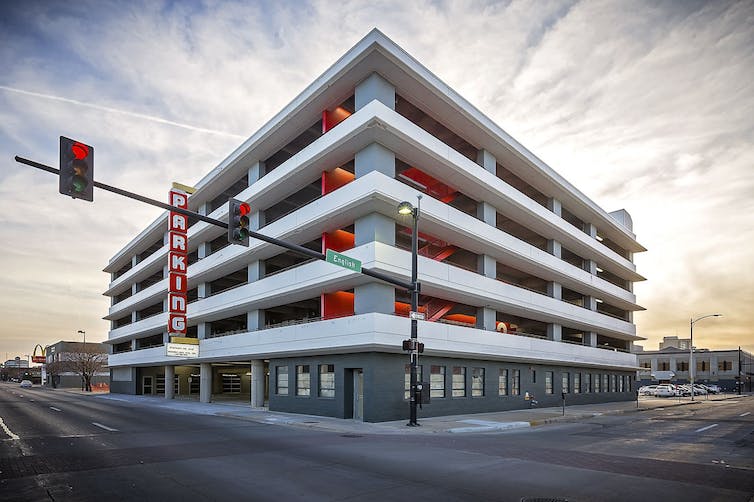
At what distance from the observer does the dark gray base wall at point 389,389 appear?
81.3ft

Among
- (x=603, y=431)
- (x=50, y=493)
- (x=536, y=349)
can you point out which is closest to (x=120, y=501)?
(x=50, y=493)

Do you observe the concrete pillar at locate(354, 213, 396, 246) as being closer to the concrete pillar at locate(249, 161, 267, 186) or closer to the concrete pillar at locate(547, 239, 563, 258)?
the concrete pillar at locate(249, 161, 267, 186)

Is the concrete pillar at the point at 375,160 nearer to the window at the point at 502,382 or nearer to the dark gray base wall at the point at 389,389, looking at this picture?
the dark gray base wall at the point at 389,389

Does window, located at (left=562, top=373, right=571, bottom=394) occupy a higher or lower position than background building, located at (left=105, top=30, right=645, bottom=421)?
lower

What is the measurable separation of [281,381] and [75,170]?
78.3 ft

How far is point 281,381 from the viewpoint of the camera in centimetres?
3169

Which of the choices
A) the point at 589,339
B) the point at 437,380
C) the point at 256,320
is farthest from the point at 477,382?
the point at 589,339

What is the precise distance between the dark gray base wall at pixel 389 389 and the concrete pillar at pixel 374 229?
5.67 m

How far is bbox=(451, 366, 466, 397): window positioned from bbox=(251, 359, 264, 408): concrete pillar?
13513 mm

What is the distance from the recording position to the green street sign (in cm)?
1664

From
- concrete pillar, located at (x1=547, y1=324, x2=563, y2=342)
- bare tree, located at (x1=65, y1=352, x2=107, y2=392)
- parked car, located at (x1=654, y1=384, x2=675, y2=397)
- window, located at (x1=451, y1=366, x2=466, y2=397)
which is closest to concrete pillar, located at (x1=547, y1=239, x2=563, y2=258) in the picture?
concrete pillar, located at (x1=547, y1=324, x2=563, y2=342)

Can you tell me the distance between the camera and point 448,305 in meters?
31.4

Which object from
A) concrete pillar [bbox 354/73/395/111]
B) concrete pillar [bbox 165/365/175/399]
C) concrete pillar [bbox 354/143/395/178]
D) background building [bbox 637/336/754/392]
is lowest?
background building [bbox 637/336/754/392]

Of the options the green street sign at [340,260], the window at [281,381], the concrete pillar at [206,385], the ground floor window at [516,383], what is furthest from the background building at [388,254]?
the green street sign at [340,260]
